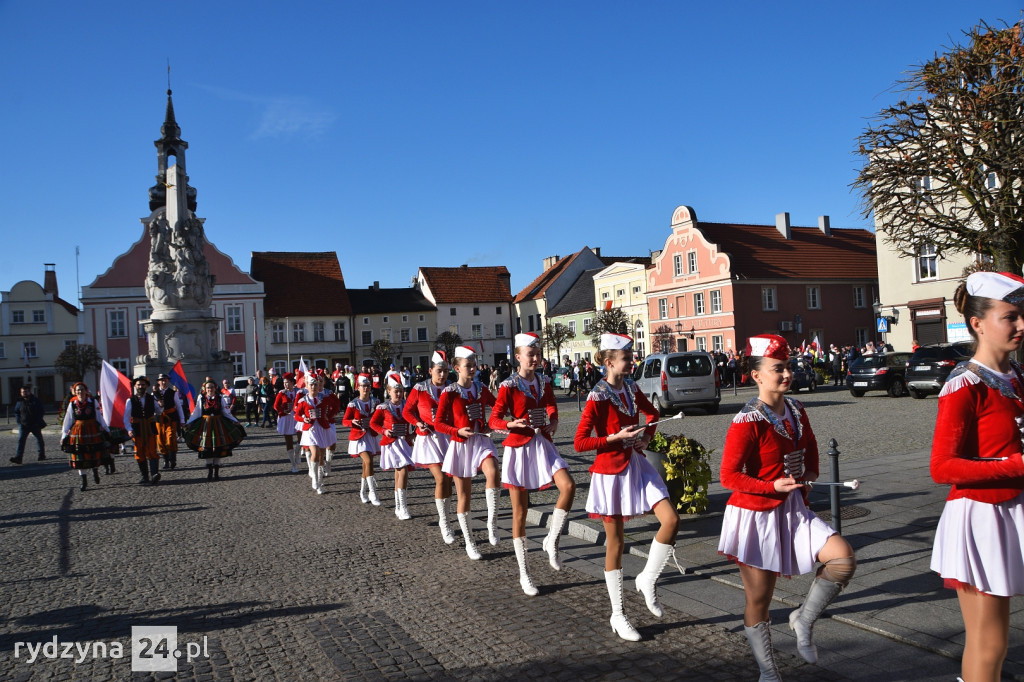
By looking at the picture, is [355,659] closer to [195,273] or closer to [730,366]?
[195,273]

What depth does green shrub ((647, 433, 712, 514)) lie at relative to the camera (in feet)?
28.0

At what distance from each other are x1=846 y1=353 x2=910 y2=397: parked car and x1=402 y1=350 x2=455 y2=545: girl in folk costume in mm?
22275

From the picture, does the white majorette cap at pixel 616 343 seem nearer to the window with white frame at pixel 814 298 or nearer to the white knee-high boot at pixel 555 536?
the white knee-high boot at pixel 555 536

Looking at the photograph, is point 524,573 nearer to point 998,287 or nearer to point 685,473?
point 685,473

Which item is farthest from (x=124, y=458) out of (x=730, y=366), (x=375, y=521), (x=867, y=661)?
(x=730, y=366)

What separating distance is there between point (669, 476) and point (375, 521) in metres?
3.91

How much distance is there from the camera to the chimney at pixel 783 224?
187 ft

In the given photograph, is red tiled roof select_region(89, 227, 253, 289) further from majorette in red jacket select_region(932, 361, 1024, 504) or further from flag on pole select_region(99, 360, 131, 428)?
majorette in red jacket select_region(932, 361, 1024, 504)

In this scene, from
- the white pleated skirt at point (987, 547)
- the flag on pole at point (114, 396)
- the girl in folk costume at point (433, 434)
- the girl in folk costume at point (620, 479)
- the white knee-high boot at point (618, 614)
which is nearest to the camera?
the white pleated skirt at point (987, 547)

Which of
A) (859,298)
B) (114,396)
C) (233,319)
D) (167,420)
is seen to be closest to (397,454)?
(167,420)

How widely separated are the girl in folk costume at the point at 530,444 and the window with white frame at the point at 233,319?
61.4m

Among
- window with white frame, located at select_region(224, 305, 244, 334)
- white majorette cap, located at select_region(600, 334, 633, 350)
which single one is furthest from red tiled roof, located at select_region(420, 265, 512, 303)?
white majorette cap, located at select_region(600, 334, 633, 350)

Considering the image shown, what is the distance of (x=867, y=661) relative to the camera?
15.5ft

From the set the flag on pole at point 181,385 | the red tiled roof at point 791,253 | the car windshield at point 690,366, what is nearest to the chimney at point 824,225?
the red tiled roof at point 791,253
